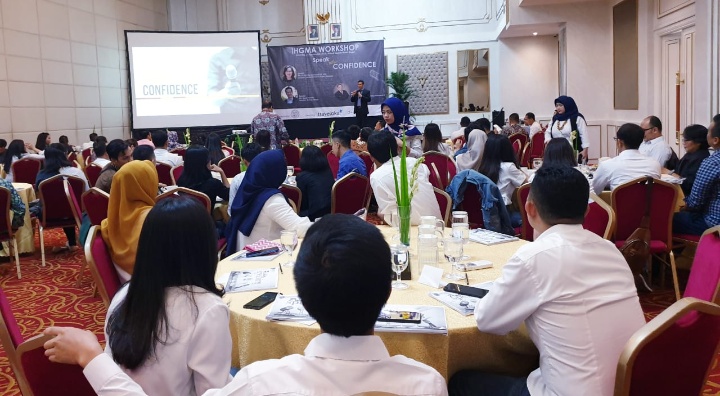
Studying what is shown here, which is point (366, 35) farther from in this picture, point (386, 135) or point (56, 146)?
point (386, 135)

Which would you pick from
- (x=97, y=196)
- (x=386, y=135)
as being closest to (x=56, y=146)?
(x=97, y=196)

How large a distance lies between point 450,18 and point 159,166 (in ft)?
31.9

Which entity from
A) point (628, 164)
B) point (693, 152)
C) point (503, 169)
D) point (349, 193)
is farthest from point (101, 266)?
point (693, 152)

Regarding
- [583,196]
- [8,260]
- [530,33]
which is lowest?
[8,260]

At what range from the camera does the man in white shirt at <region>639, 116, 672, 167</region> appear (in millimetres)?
6008

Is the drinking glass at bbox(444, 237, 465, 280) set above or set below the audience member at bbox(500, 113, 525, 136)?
below

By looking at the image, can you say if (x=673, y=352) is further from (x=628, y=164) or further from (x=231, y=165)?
(x=231, y=165)

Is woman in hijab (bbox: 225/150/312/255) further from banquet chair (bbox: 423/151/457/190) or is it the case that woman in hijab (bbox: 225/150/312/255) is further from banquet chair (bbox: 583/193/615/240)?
banquet chair (bbox: 423/151/457/190)

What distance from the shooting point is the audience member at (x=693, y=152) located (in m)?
4.85

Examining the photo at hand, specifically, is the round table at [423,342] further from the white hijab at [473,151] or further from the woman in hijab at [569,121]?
the woman in hijab at [569,121]

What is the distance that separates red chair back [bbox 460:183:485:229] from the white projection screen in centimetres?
1046

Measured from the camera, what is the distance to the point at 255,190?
11.6 feet

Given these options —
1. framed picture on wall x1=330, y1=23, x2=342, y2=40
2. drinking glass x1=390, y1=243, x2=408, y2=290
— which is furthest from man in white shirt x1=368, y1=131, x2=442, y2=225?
framed picture on wall x1=330, y1=23, x2=342, y2=40

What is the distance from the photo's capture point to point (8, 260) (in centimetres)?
638
